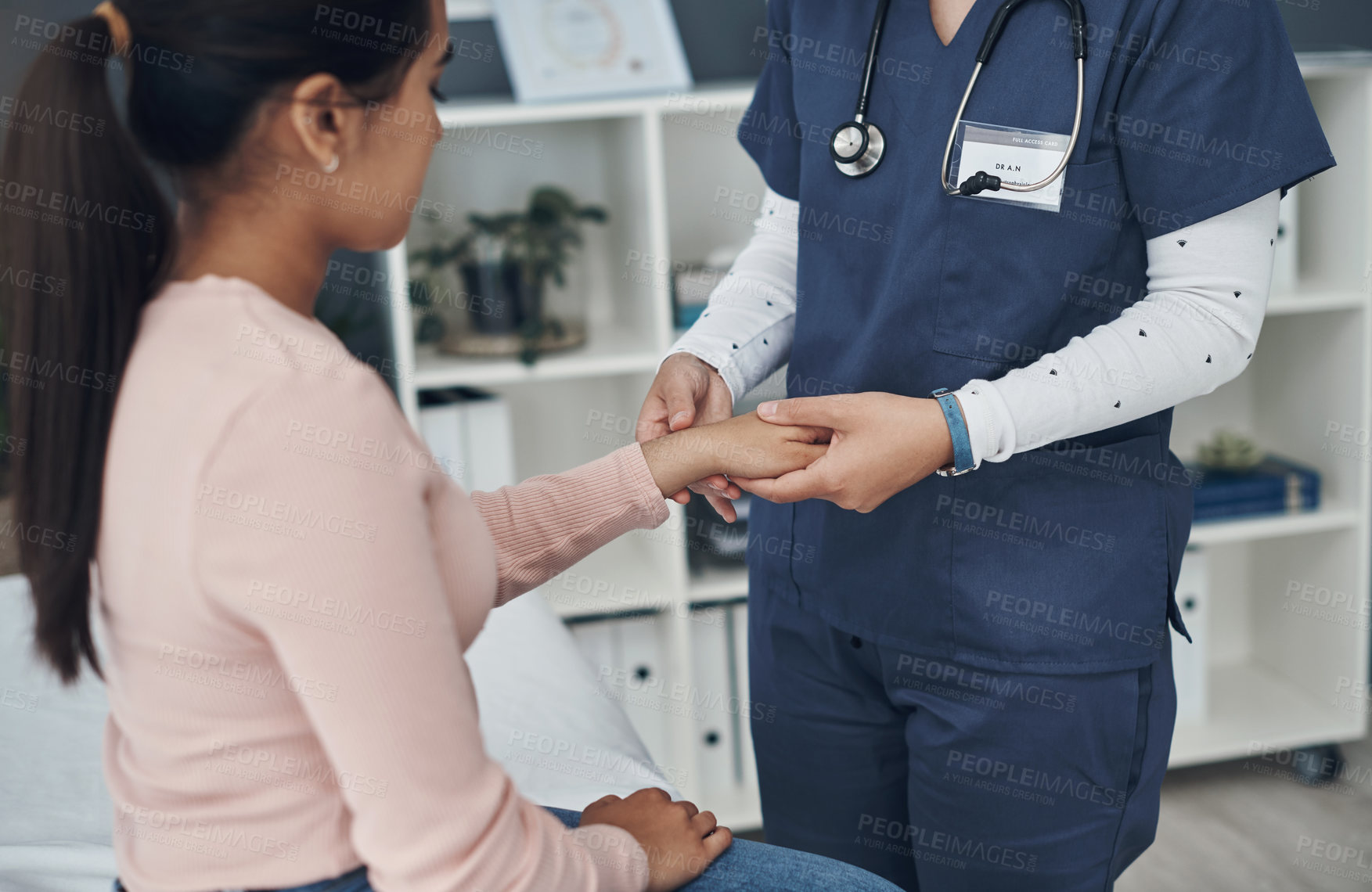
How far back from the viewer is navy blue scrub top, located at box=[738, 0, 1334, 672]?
0.96m

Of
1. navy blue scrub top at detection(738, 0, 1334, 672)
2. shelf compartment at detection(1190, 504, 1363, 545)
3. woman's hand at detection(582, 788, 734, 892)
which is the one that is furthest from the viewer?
shelf compartment at detection(1190, 504, 1363, 545)

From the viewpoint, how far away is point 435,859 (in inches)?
25.7

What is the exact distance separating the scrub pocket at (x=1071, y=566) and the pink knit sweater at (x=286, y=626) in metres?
0.49

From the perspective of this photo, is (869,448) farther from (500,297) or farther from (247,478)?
(500,297)

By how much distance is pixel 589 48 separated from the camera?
81.0 inches

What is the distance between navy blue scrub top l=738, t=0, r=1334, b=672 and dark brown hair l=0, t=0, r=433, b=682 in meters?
0.54

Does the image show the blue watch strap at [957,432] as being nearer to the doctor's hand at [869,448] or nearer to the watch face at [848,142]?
the doctor's hand at [869,448]

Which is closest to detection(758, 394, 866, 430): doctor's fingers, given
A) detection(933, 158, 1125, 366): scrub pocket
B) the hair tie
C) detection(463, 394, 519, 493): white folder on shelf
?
detection(933, 158, 1125, 366): scrub pocket

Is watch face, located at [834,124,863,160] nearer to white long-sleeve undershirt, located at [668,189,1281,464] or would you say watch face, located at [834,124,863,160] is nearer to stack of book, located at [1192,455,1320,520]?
white long-sleeve undershirt, located at [668,189,1281,464]

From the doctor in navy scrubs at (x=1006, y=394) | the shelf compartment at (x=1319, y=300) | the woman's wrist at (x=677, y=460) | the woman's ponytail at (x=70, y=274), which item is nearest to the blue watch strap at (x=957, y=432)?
the doctor in navy scrubs at (x=1006, y=394)

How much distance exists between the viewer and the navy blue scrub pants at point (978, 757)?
3.46 feet

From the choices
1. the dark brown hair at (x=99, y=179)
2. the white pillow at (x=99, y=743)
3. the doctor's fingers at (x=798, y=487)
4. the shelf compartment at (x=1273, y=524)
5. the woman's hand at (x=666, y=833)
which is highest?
the dark brown hair at (x=99, y=179)

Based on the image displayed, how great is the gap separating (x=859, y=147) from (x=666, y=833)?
0.65m

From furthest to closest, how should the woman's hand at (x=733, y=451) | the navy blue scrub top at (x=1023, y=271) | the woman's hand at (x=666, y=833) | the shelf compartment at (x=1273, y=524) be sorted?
the shelf compartment at (x=1273, y=524) → the woman's hand at (x=733, y=451) → the navy blue scrub top at (x=1023, y=271) → the woman's hand at (x=666, y=833)
